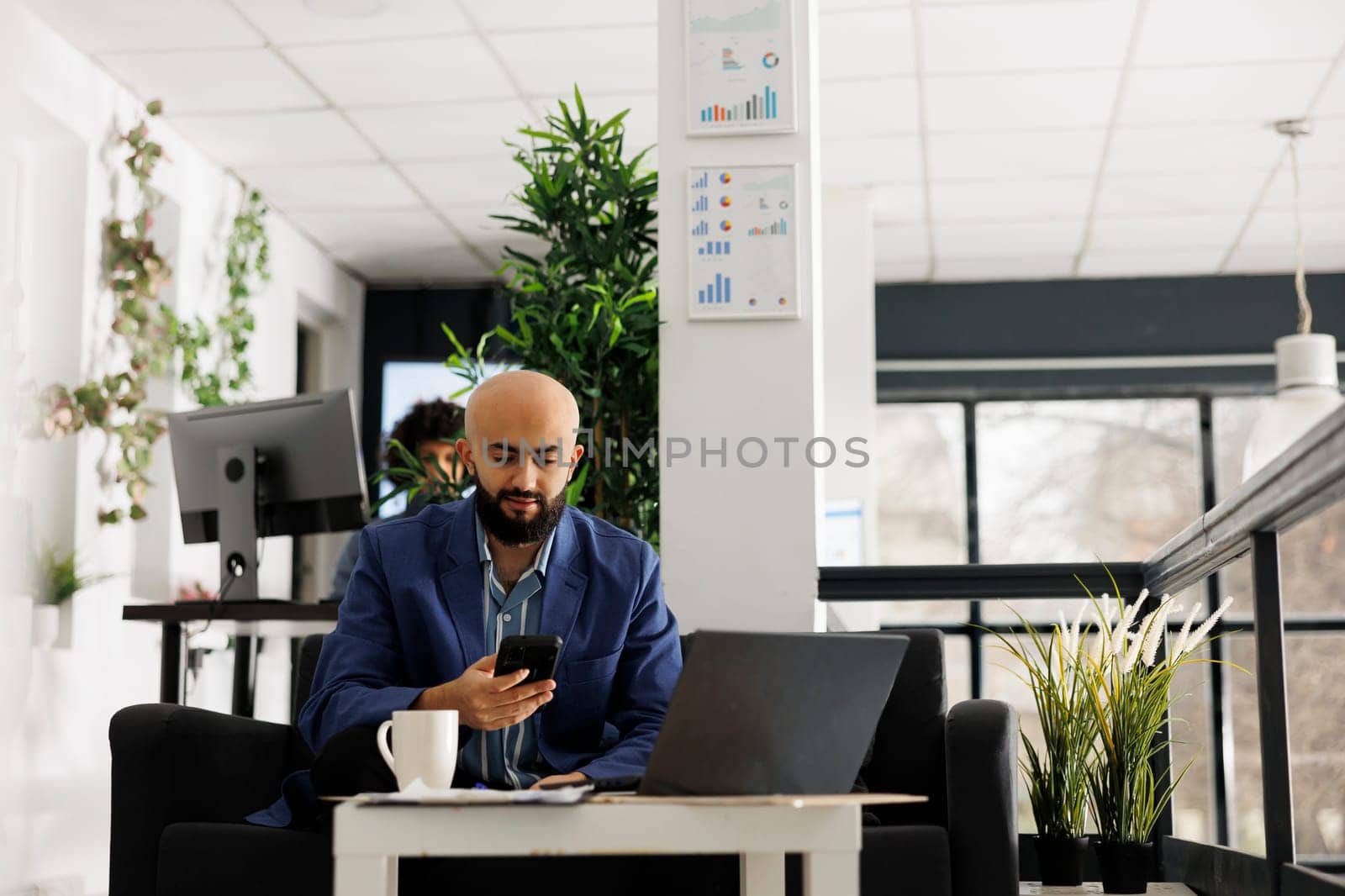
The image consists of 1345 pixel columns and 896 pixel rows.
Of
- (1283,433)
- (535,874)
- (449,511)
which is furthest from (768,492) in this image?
(1283,433)

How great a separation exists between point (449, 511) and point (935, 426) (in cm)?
564

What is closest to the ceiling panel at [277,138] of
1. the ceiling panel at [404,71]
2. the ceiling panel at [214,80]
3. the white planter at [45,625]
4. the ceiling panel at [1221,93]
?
the ceiling panel at [214,80]

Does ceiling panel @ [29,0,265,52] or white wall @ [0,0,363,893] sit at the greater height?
ceiling panel @ [29,0,265,52]

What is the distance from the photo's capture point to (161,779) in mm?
2160

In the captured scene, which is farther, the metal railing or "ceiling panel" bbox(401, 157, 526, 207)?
"ceiling panel" bbox(401, 157, 526, 207)

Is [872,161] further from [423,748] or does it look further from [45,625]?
[423,748]

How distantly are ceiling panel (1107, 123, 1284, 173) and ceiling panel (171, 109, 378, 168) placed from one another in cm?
297

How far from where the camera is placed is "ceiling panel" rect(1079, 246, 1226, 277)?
23.5 ft

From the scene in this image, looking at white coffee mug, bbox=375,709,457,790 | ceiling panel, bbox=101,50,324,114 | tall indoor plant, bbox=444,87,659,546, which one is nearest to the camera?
white coffee mug, bbox=375,709,457,790

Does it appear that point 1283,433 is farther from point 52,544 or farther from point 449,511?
point 52,544

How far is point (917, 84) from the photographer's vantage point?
17.0 feet

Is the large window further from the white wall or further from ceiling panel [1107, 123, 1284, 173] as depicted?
the white wall

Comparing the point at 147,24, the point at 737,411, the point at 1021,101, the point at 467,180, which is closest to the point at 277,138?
the point at 467,180

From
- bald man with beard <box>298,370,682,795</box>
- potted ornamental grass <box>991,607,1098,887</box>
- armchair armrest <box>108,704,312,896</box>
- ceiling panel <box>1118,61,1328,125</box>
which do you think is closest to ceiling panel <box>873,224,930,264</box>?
ceiling panel <box>1118,61,1328,125</box>
